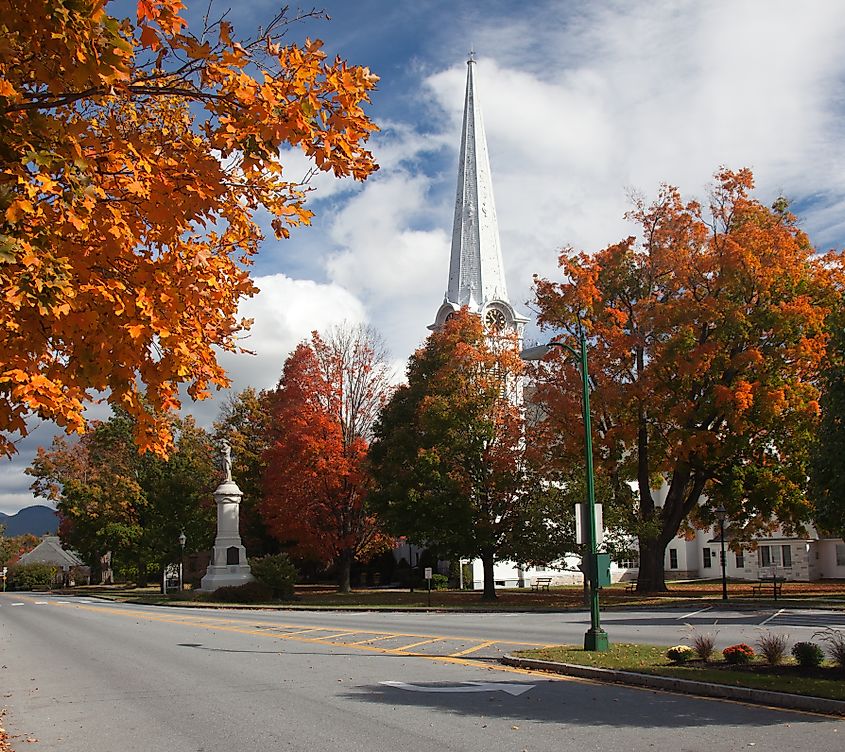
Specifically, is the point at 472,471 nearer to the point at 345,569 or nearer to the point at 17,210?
the point at 345,569

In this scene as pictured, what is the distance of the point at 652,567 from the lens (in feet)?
115

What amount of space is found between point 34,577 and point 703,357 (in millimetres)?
77042

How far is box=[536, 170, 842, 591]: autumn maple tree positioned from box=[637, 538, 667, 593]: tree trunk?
0.19ft

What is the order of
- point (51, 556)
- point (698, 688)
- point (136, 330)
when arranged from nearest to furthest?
point (136, 330) < point (698, 688) < point (51, 556)

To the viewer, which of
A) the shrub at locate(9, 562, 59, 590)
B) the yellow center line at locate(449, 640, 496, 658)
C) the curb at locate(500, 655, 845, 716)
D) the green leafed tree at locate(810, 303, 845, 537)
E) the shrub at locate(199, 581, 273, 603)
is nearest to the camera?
the curb at locate(500, 655, 845, 716)

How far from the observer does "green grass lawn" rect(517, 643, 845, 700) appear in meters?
10.7

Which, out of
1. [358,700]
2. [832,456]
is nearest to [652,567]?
[832,456]

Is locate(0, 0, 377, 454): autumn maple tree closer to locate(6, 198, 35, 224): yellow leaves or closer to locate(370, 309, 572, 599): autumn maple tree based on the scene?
locate(6, 198, 35, 224): yellow leaves

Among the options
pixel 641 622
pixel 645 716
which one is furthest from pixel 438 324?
pixel 645 716

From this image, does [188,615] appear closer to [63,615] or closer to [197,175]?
[63,615]

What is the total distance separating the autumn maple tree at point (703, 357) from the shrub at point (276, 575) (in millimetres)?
16454

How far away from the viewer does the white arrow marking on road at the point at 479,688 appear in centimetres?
1213

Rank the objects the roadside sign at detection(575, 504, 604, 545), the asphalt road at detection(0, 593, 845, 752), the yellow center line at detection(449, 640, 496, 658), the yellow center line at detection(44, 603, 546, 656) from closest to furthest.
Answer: the asphalt road at detection(0, 593, 845, 752) < the yellow center line at detection(449, 640, 496, 658) < the roadside sign at detection(575, 504, 604, 545) < the yellow center line at detection(44, 603, 546, 656)

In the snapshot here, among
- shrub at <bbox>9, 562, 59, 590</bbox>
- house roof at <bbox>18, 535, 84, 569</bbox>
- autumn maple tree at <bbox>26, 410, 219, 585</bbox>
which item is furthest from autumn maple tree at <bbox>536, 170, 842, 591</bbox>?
house roof at <bbox>18, 535, 84, 569</bbox>
